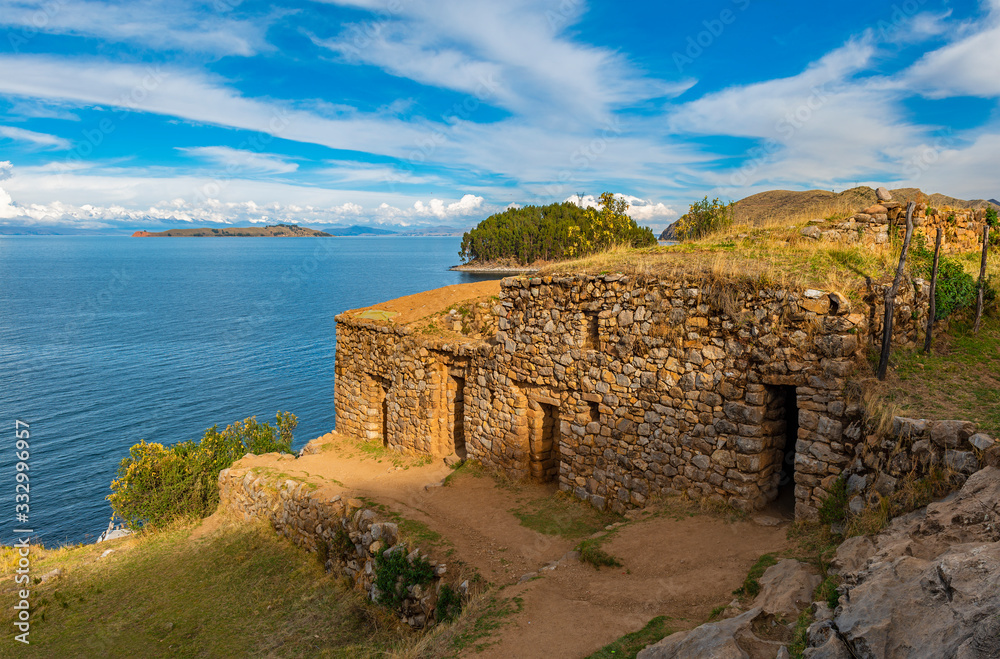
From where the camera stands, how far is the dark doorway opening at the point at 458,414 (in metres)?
15.9

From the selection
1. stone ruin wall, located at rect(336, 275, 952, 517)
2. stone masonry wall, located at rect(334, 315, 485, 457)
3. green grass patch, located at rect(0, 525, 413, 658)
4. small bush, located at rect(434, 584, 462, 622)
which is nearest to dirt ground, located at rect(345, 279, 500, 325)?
stone masonry wall, located at rect(334, 315, 485, 457)

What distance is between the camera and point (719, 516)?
31.6 feet

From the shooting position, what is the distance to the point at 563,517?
11641mm

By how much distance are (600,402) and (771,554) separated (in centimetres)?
429

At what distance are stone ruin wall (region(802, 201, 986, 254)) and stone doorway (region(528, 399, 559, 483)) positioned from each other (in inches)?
269

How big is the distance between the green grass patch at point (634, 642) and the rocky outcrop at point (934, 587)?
2138mm

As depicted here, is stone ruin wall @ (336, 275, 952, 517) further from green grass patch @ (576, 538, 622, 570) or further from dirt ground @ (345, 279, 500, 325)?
dirt ground @ (345, 279, 500, 325)

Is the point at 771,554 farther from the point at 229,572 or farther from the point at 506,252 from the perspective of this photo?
the point at 506,252

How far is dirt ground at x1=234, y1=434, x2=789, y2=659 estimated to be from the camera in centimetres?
719

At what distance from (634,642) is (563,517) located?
5.17 meters

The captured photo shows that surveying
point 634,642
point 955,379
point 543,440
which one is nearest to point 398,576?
point 543,440

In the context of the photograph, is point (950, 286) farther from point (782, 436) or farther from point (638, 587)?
point (638, 587)

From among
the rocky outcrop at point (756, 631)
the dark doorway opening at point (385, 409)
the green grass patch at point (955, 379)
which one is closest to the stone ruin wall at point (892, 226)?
the green grass patch at point (955, 379)

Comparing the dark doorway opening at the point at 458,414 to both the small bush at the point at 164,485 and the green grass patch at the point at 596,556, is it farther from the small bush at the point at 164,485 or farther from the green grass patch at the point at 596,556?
the small bush at the point at 164,485
